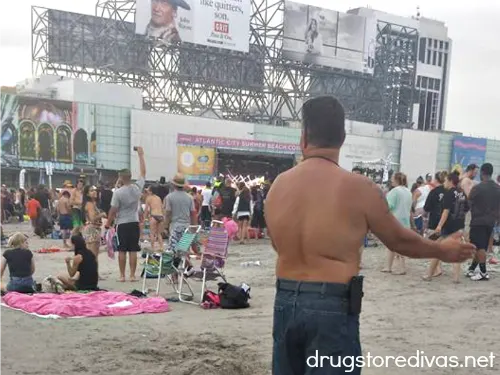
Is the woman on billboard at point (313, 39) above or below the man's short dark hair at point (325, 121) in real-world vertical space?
above

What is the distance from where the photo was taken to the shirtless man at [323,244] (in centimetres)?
214

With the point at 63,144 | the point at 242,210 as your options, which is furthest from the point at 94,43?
the point at 242,210

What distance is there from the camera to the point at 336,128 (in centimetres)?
234

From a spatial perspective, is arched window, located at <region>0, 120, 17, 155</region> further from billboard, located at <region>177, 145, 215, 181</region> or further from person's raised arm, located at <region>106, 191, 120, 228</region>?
person's raised arm, located at <region>106, 191, 120, 228</region>

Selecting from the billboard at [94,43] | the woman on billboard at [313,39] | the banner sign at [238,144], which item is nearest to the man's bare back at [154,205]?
the banner sign at [238,144]

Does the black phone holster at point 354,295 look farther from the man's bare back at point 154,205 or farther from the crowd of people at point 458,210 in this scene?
the man's bare back at point 154,205

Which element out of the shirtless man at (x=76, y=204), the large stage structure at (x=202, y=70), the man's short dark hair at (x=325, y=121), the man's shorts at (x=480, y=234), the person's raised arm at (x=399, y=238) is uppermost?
the large stage structure at (x=202, y=70)

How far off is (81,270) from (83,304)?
127 centimetres

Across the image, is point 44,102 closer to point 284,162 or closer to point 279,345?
point 284,162

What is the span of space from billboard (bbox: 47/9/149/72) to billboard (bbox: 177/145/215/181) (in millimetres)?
9465

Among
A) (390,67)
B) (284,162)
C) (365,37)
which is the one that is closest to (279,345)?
(284,162)

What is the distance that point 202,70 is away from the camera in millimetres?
42688

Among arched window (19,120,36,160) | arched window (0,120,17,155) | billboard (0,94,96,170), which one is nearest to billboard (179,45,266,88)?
billboard (0,94,96,170)

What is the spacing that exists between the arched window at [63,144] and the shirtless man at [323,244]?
31809mm
